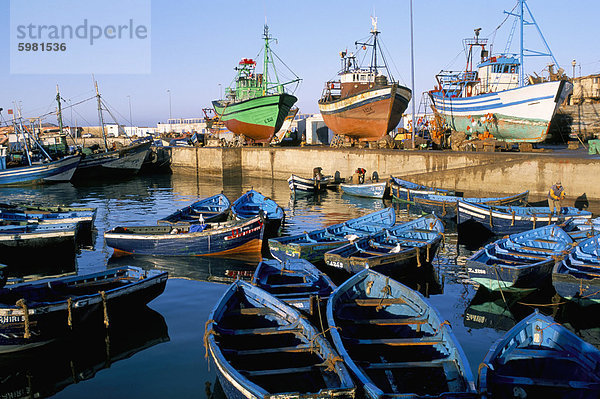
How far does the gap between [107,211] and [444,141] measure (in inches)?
947

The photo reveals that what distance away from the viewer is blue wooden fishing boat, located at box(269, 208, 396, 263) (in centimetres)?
1361

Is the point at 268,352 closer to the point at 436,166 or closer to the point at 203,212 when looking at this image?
the point at 203,212

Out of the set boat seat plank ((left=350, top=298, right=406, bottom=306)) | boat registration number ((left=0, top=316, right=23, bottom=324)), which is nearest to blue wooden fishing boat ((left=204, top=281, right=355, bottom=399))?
boat seat plank ((left=350, top=298, right=406, bottom=306))

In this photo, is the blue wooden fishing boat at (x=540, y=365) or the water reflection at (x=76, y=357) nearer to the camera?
the blue wooden fishing boat at (x=540, y=365)

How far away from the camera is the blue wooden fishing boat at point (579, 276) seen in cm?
1031

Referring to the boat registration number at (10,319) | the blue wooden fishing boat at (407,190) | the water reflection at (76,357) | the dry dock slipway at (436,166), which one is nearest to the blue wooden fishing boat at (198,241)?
the water reflection at (76,357)

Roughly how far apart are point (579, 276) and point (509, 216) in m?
7.00

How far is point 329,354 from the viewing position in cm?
694

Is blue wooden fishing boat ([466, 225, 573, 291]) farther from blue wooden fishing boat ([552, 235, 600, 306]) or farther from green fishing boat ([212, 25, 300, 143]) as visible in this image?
green fishing boat ([212, 25, 300, 143])

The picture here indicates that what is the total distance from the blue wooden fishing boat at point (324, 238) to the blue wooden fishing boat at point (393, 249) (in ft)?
2.33

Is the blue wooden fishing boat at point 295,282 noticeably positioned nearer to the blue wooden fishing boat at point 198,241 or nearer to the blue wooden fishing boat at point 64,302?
the blue wooden fishing boat at point 64,302

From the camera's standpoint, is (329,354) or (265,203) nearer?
(329,354)

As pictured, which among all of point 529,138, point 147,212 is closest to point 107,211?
point 147,212

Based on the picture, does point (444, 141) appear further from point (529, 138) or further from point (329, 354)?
point (329, 354)
